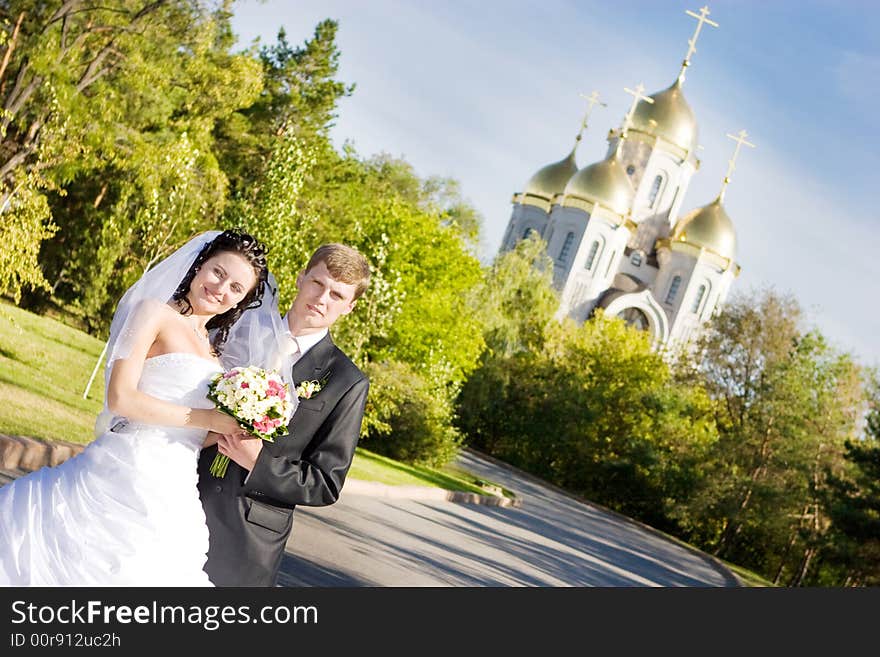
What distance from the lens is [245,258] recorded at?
14.1ft

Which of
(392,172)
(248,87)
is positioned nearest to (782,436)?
(248,87)

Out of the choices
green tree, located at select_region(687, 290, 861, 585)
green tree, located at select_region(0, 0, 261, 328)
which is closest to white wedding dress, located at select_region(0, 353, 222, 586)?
green tree, located at select_region(0, 0, 261, 328)

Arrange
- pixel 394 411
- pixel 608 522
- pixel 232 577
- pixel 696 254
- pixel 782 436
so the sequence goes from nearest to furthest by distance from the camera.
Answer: pixel 232 577 < pixel 394 411 < pixel 608 522 < pixel 782 436 < pixel 696 254

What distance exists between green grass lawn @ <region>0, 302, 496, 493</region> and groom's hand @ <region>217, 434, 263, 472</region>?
7506mm

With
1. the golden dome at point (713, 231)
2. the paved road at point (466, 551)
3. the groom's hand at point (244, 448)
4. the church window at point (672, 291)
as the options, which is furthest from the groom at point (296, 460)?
the church window at point (672, 291)

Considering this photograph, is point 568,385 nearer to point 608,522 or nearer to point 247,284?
point 608,522

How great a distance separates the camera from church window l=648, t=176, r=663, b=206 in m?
82.8

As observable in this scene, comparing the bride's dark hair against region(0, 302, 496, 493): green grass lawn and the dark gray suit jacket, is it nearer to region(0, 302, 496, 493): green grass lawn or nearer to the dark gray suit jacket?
the dark gray suit jacket

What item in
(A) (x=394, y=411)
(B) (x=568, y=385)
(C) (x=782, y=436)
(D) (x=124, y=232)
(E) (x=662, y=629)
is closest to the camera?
(E) (x=662, y=629)

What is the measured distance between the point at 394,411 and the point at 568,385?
2151 cm

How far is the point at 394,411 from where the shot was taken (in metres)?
28.0

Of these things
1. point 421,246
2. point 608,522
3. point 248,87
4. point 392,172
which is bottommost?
point 608,522

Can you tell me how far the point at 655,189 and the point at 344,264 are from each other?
81509mm

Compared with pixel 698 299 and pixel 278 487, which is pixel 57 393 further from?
pixel 698 299
